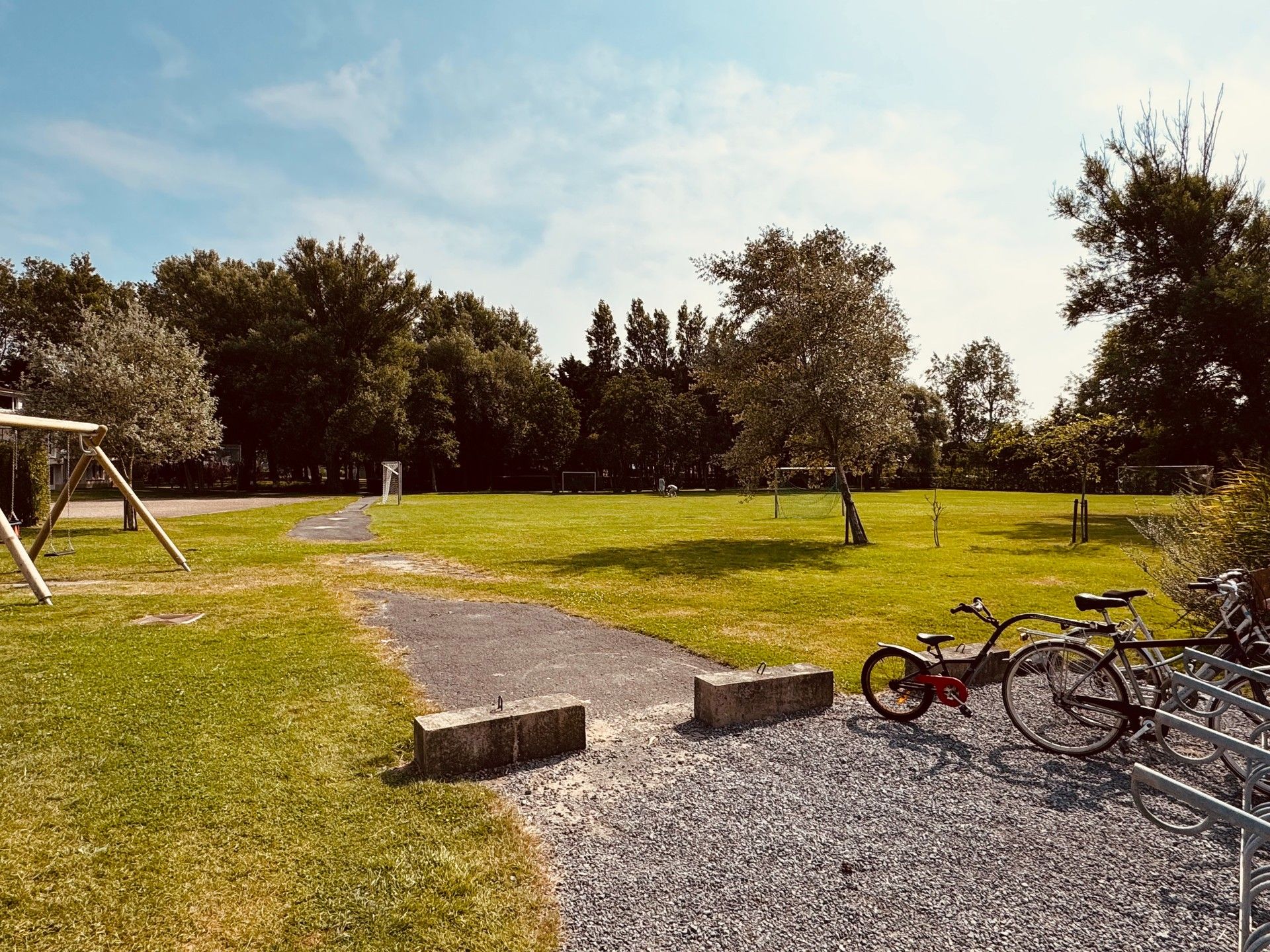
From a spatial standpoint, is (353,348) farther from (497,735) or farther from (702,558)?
(497,735)

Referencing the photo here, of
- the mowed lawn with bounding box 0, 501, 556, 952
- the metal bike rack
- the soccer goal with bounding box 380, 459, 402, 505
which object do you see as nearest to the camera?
the metal bike rack

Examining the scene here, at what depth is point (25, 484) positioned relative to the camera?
762 inches

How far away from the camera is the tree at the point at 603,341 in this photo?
69438 mm

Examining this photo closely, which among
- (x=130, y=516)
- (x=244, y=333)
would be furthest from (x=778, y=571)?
(x=244, y=333)

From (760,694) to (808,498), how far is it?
2838cm

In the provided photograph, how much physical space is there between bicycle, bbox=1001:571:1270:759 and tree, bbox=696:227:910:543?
1286cm

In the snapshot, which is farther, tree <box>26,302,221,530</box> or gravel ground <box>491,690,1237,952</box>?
tree <box>26,302,221,530</box>

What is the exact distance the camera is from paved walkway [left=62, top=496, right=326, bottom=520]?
26.5m

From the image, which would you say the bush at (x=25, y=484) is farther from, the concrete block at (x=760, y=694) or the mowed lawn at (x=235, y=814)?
the concrete block at (x=760, y=694)

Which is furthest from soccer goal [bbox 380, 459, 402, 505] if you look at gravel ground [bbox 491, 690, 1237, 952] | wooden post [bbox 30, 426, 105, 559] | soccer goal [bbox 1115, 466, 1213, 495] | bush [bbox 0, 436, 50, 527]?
soccer goal [bbox 1115, 466, 1213, 495]

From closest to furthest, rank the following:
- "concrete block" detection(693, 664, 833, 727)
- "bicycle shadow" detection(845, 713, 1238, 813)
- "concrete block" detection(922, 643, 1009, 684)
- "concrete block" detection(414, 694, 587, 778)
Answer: "bicycle shadow" detection(845, 713, 1238, 813) < "concrete block" detection(414, 694, 587, 778) < "concrete block" detection(693, 664, 833, 727) < "concrete block" detection(922, 643, 1009, 684)

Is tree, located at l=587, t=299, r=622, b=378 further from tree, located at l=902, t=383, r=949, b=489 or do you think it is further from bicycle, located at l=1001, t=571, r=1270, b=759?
bicycle, located at l=1001, t=571, r=1270, b=759

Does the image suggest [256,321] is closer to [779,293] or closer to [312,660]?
[779,293]

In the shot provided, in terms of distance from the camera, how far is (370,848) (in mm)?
3518
